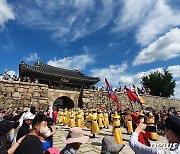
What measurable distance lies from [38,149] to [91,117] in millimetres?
7194

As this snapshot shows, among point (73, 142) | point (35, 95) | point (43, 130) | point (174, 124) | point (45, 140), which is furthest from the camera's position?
point (35, 95)

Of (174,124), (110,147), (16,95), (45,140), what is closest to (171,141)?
(174,124)

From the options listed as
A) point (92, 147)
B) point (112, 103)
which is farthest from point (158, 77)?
point (92, 147)

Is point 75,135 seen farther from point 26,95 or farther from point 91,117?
point 26,95

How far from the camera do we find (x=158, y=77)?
3575cm

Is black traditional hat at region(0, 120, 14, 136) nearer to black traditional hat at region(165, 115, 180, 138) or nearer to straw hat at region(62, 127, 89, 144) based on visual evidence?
straw hat at region(62, 127, 89, 144)

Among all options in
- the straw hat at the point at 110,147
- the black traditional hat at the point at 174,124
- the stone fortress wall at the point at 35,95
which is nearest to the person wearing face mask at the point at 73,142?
the straw hat at the point at 110,147

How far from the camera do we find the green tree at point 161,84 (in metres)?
35.1

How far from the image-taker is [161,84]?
35.5 metres

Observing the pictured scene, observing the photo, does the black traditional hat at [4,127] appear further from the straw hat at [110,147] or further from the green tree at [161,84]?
the green tree at [161,84]

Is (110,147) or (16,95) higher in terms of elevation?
(16,95)

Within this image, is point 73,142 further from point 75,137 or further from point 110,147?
point 110,147

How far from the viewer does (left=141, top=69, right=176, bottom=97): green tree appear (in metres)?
35.1

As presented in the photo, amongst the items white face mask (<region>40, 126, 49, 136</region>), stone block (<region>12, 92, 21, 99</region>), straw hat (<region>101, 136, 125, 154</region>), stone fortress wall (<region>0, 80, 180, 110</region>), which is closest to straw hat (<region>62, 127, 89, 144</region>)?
straw hat (<region>101, 136, 125, 154</region>)
